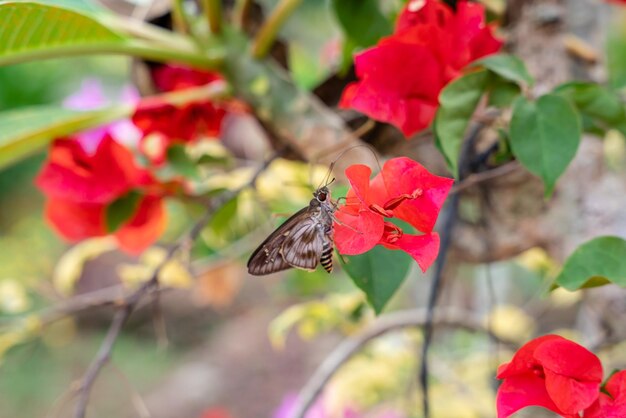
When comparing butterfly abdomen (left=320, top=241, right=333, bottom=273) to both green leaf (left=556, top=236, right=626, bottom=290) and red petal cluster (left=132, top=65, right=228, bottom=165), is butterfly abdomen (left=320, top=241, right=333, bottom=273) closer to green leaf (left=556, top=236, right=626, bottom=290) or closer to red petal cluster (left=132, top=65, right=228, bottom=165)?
green leaf (left=556, top=236, right=626, bottom=290)

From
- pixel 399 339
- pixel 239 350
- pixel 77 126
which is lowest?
pixel 239 350

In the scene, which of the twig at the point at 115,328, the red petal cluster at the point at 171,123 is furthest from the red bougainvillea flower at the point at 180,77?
the twig at the point at 115,328

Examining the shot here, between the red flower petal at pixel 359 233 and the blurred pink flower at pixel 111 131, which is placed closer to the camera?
the red flower petal at pixel 359 233

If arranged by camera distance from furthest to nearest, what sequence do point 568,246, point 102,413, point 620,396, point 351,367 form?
point 102,413
point 351,367
point 568,246
point 620,396

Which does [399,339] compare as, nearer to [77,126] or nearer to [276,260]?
[77,126]

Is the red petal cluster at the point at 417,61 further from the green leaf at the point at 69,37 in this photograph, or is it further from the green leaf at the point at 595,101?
the green leaf at the point at 69,37

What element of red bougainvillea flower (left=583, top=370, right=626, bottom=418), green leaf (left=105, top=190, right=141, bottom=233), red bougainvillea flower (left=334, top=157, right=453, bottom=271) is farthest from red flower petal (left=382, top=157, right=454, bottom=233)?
green leaf (left=105, top=190, right=141, bottom=233)

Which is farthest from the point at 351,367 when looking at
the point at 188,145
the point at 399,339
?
the point at 188,145
